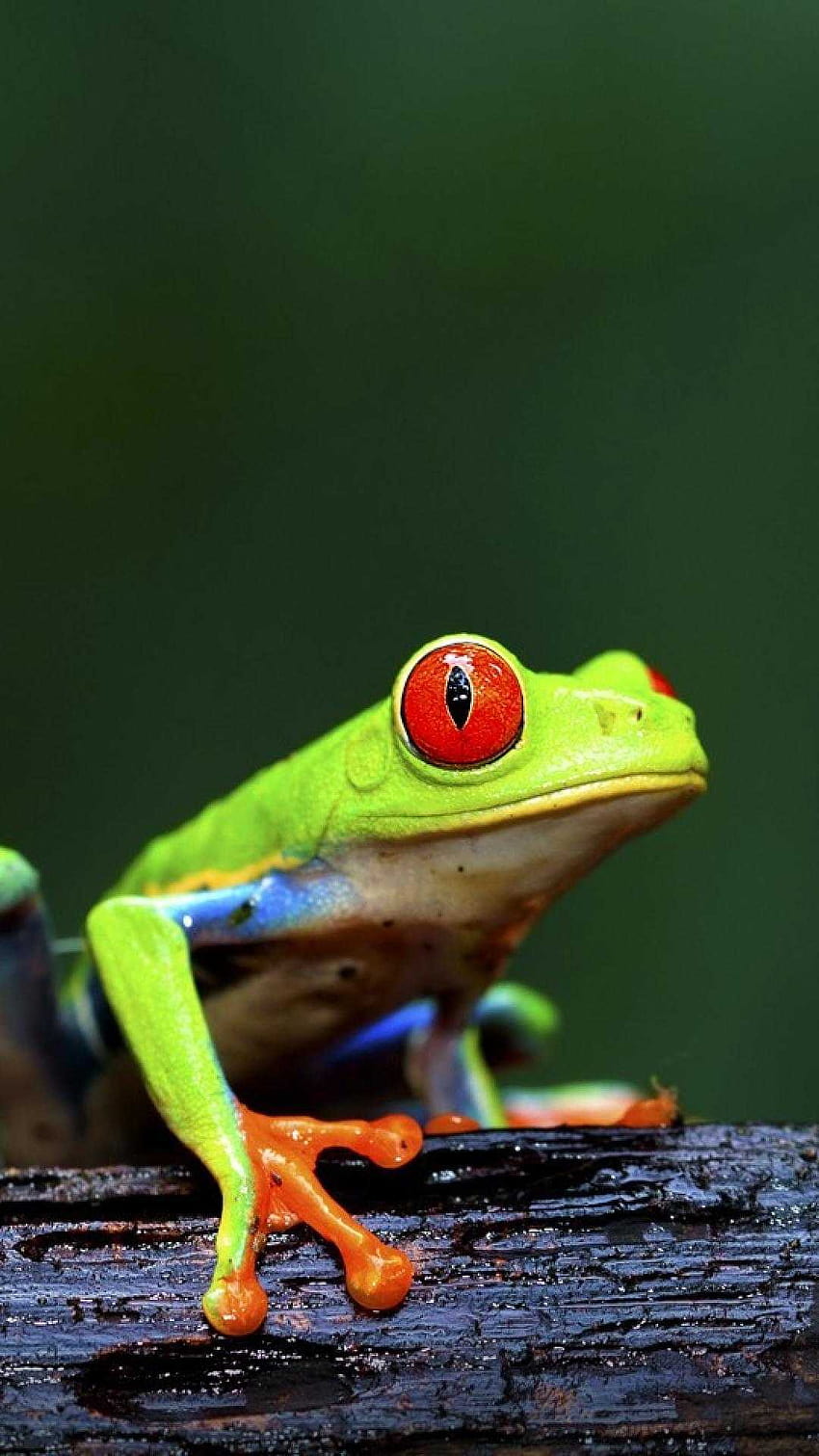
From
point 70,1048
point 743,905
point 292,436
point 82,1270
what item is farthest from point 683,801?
point 292,436

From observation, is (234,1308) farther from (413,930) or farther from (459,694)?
(459,694)

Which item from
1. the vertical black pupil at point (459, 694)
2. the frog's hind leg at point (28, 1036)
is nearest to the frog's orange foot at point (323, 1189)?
the vertical black pupil at point (459, 694)

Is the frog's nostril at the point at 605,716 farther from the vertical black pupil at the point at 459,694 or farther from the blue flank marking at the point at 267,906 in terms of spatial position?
the blue flank marking at the point at 267,906

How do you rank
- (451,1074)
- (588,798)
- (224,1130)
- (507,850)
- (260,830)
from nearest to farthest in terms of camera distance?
(224,1130), (588,798), (507,850), (260,830), (451,1074)

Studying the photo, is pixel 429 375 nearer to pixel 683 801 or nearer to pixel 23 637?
pixel 23 637

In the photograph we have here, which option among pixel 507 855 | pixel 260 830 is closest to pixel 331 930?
pixel 260 830

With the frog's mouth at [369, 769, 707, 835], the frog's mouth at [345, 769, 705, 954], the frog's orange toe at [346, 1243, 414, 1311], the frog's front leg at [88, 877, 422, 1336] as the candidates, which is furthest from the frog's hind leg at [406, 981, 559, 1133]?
the frog's orange toe at [346, 1243, 414, 1311]

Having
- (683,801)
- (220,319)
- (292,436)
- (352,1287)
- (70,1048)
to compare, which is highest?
(220,319)
